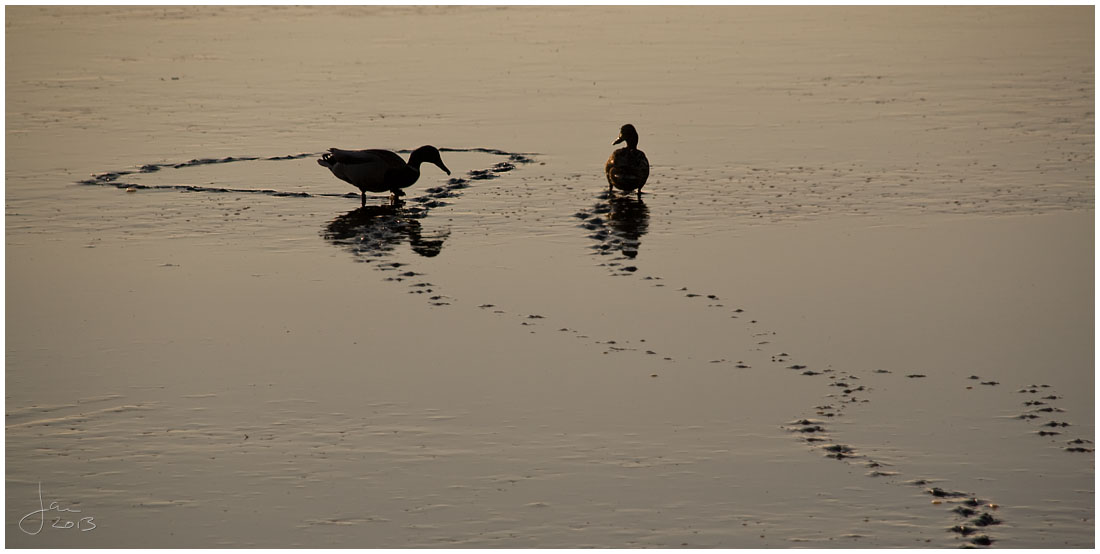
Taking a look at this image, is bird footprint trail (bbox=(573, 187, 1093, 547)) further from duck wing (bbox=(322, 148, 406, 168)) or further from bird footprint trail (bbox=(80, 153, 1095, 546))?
duck wing (bbox=(322, 148, 406, 168))

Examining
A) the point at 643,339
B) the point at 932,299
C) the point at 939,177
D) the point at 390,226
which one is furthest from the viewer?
the point at 939,177

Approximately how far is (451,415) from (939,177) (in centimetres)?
946

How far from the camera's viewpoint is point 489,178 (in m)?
17.1

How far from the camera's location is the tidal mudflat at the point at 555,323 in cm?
755

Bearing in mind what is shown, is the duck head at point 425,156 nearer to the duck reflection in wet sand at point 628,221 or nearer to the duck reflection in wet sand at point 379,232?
the duck reflection in wet sand at point 379,232

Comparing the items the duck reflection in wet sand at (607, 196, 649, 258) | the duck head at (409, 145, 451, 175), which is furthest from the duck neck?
the duck reflection in wet sand at (607, 196, 649, 258)

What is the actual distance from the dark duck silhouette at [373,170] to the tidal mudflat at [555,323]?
0.26 m

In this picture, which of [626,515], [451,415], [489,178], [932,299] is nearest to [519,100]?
[489,178]

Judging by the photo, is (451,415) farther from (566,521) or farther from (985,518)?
(985,518)

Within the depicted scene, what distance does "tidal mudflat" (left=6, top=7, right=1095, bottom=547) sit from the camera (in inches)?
297
